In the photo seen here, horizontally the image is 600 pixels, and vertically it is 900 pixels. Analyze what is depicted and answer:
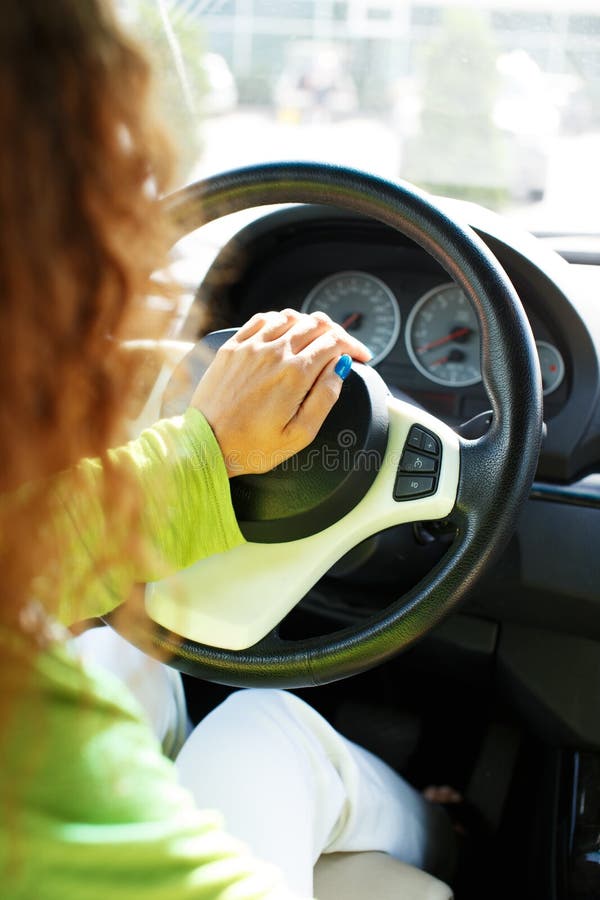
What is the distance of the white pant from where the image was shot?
0.81m

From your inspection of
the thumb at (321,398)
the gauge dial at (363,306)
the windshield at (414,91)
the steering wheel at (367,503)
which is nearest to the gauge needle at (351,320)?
the gauge dial at (363,306)

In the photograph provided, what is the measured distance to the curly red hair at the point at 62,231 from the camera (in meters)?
0.40

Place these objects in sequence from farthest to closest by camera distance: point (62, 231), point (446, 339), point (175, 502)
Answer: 1. point (446, 339)
2. point (175, 502)
3. point (62, 231)

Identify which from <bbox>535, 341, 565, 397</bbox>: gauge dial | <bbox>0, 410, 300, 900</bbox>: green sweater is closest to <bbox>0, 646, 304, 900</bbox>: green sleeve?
<bbox>0, 410, 300, 900</bbox>: green sweater

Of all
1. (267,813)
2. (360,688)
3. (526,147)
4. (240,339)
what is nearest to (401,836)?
(267,813)

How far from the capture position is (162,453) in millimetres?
824

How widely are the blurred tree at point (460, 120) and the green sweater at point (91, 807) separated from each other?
1176mm

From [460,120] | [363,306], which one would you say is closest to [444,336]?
[363,306]

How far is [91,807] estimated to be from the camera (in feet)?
1.44

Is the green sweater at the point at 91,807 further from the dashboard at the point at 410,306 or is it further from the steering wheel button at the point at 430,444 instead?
the dashboard at the point at 410,306

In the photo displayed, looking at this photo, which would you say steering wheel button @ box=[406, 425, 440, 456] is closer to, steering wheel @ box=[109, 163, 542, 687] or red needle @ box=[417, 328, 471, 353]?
steering wheel @ box=[109, 163, 542, 687]

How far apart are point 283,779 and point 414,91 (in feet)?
8.14

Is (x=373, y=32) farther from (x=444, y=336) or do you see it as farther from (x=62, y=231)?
(x=62, y=231)

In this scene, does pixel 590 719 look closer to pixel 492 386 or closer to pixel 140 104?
pixel 492 386
